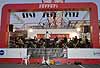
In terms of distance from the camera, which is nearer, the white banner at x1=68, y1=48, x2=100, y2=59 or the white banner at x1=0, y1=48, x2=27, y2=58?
the white banner at x1=68, y1=48, x2=100, y2=59

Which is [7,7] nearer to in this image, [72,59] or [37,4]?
[37,4]

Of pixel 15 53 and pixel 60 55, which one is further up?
pixel 15 53

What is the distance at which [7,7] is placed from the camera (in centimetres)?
1506

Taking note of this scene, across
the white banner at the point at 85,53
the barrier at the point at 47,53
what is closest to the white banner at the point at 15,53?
the barrier at the point at 47,53

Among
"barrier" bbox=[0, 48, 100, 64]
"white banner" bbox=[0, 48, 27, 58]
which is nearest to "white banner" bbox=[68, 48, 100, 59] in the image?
"barrier" bbox=[0, 48, 100, 64]

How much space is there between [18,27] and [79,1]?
12356mm

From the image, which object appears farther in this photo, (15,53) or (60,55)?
(15,53)

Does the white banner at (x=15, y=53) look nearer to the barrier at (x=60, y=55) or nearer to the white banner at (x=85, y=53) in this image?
the barrier at (x=60, y=55)

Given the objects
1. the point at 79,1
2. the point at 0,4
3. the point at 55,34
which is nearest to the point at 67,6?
the point at 79,1

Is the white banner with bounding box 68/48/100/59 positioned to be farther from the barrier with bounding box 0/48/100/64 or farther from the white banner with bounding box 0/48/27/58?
the white banner with bounding box 0/48/27/58

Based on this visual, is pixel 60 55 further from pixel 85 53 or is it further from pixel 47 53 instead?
pixel 85 53

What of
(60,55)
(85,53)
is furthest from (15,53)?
(85,53)

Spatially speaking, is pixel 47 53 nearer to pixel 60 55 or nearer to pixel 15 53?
pixel 60 55

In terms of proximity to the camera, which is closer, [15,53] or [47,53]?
[47,53]
